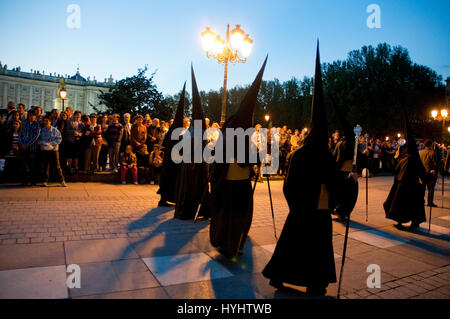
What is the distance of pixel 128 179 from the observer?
462 inches

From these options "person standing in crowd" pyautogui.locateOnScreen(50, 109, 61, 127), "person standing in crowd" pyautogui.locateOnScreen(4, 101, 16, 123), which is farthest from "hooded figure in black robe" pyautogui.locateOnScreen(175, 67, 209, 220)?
"person standing in crowd" pyautogui.locateOnScreen(4, 101, 16, 123)

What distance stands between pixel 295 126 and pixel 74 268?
4652 centimetres

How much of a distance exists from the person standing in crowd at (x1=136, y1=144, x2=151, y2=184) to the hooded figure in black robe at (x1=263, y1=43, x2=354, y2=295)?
886 centimetres

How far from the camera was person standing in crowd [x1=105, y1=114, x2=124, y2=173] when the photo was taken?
11.9 meters

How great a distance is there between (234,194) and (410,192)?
4.73m

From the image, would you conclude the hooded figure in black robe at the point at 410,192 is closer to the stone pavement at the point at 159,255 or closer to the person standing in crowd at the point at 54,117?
the stone pavement at the point at 159,255

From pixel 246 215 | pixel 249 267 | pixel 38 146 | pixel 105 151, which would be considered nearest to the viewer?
pixel 249 267

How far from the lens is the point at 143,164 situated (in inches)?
472

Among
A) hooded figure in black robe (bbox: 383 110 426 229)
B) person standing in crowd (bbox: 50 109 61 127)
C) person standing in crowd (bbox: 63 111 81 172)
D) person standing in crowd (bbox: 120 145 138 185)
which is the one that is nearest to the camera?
hooded figure in black robe (bbox: 383 110 426 229)

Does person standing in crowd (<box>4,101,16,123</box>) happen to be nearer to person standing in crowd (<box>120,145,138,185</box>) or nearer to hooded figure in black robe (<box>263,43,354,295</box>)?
person standing in crowd (<box>120,145,138,185</box>)

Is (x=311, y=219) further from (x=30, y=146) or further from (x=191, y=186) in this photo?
(x=30, y=146)

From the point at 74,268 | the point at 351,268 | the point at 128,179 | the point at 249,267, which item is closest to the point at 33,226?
the point at 74,268

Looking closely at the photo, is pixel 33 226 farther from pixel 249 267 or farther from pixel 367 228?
pixel 367 228

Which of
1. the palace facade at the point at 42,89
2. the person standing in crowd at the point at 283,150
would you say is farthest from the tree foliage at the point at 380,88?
the palace facade at the point at 42,89
